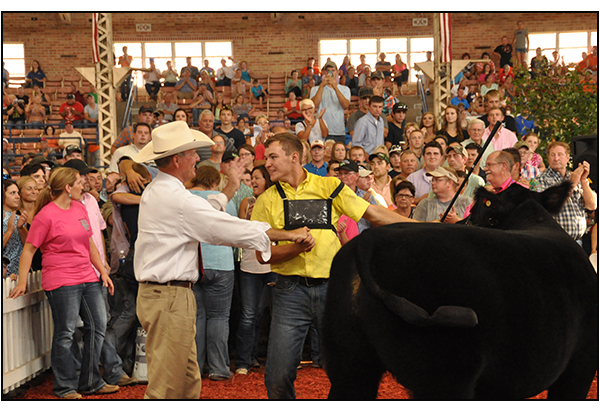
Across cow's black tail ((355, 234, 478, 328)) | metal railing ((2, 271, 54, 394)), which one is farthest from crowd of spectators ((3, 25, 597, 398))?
cow's black tail ((355, 234, 478, 328))

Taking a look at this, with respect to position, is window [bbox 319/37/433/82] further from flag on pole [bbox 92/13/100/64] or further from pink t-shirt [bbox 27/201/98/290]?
pink t-shirt [bbox 27/201/98/290]

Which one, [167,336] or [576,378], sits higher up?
[167,336]

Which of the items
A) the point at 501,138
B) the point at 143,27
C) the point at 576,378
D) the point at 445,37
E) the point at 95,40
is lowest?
the point at 576,378

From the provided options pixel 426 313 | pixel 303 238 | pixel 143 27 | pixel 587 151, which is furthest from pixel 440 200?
pixel 143 27

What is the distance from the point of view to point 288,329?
4.40m

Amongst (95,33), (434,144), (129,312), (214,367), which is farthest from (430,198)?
(95,33)

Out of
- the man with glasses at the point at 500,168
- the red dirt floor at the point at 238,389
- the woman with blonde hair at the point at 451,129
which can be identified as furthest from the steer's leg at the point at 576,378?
the woman with blonde hair at the point at 451,129

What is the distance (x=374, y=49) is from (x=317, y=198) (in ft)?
77.2

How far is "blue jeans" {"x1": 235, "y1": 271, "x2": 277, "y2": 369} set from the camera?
6938 millimetres

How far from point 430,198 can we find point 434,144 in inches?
78.4

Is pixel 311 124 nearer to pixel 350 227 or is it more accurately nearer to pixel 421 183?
pixel 421 183

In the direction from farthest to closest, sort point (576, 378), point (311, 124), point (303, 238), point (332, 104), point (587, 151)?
point (332, 104) < point (311, 124) < point (587, 151) < point (303, 238) < point (576, 378)

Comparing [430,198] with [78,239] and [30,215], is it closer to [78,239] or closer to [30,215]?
[78,239]

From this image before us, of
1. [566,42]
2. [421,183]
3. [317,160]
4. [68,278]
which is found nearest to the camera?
[68,278]
